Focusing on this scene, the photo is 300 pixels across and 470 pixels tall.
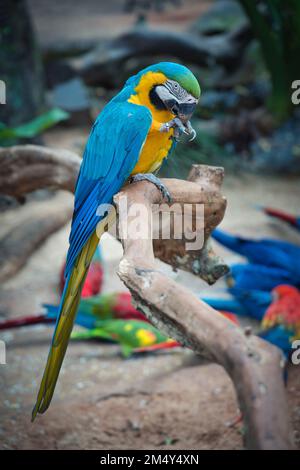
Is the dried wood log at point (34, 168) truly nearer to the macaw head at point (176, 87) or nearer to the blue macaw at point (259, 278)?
the macaw head at point (176, 87)

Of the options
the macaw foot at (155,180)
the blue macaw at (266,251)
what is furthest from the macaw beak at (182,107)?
the blue macaw at (266,251)

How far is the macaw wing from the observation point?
1016 millimetres

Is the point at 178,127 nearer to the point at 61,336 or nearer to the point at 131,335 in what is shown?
the point at 61,336

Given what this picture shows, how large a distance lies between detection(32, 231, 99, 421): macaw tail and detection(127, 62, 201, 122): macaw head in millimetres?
335

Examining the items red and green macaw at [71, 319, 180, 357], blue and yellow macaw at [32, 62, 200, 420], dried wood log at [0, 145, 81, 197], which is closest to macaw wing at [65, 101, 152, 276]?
blue and yellow macaw at [32, 62, 200, 420]

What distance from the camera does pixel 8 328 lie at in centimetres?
181

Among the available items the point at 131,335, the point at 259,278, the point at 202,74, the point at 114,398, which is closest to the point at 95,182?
the point at 114,398

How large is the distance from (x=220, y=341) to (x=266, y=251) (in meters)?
1.24

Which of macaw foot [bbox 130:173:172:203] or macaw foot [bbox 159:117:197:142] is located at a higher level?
macaw foot [bbox 159:117:197:142]

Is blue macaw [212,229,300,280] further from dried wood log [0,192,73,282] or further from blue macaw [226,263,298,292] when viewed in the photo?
dried wood log [0,192,73,282]

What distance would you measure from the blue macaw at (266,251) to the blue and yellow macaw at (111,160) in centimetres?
90

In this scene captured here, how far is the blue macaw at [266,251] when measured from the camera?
1877 mm

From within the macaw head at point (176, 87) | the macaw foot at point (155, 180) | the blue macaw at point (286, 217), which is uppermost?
the macaw head at point (176, 87)

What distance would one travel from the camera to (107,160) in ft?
3.42
